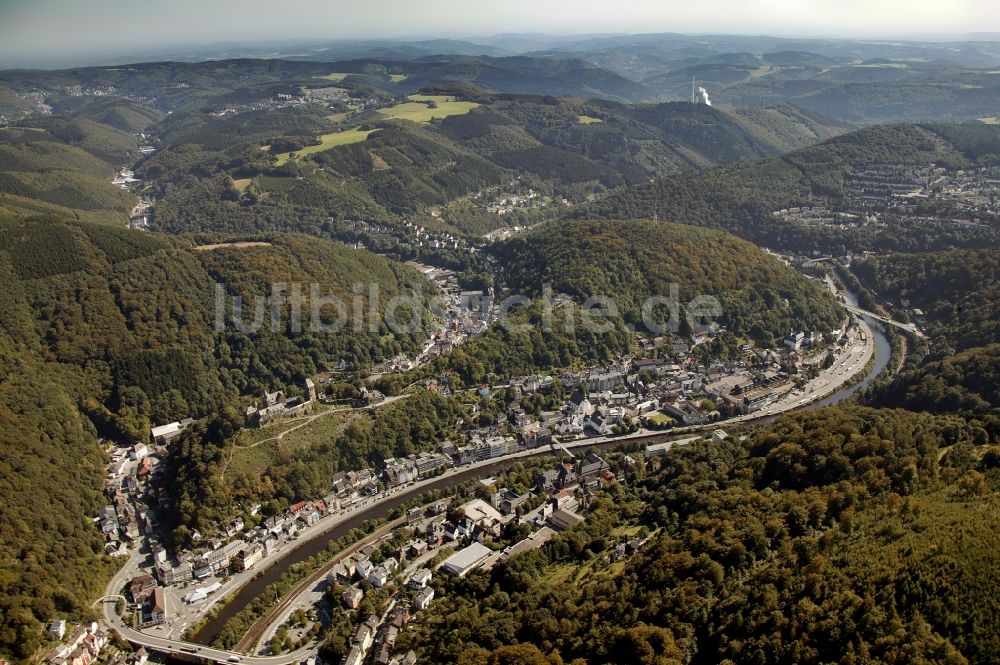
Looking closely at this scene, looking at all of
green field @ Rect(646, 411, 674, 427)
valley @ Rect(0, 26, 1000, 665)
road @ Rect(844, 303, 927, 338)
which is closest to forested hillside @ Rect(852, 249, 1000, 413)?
valley @ Rect(0, 26, 1000, 665)

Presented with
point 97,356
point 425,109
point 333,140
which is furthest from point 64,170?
point 97,356

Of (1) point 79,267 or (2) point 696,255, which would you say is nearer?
(1) point 79,267

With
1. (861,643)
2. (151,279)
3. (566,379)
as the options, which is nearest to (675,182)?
(566,379)

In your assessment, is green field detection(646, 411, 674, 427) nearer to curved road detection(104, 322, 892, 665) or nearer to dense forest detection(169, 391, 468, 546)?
curved road detection(104, 322, 892, 665)

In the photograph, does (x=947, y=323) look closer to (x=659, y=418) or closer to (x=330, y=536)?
(x=659, y=418)

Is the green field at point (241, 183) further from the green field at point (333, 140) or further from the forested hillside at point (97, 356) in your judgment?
the forested hillside at point (97, 356)

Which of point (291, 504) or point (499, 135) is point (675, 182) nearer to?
point (499, 135)
